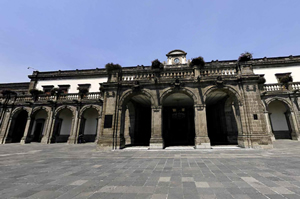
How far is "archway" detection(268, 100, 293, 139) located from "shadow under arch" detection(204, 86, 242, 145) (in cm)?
886

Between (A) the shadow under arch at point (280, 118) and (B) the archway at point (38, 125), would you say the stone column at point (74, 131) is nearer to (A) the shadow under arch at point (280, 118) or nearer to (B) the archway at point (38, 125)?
(B) the archway at point (38, 125)

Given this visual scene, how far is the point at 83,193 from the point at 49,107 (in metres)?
21.4

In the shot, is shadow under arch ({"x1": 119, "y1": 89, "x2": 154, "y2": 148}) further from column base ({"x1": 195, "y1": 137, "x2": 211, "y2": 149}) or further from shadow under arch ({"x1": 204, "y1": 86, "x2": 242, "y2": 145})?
shadow under arch ({"x1": 204, "y1": 86, "x2": 242, "y2": 145})

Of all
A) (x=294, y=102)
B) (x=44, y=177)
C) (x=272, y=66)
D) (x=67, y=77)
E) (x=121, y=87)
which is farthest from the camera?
(x=67, y=77)

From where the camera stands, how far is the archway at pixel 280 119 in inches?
655

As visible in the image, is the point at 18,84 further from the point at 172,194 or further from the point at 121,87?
the point at 172,194

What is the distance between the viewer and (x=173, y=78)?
11016 millimetres

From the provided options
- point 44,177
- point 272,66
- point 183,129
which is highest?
point 272,66

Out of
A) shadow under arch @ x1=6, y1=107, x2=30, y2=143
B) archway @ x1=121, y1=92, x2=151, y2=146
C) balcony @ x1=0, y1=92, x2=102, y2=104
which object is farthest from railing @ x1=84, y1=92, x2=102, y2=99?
shadow under arch @ x1=6, y1=107, x2=30, y2=143

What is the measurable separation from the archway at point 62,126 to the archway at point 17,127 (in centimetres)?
609

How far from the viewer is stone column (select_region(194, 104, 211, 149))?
31.2ft

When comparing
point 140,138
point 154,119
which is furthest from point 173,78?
point 140,138

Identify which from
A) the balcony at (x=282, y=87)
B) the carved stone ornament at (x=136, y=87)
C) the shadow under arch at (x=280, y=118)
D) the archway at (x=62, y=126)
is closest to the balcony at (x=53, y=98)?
the archway at (x=62, y=126)

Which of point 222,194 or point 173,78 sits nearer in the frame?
point 222,194
